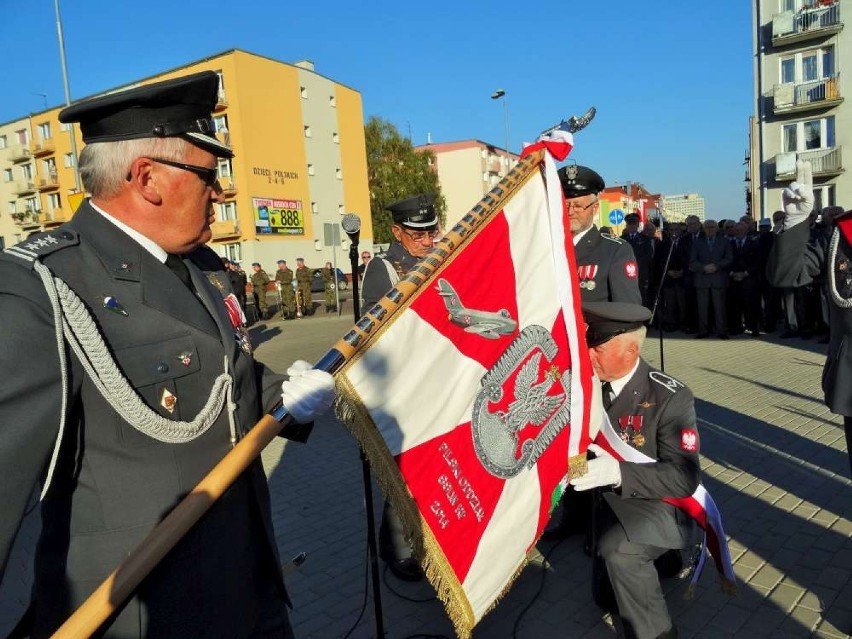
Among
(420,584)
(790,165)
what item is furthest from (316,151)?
(420,584)

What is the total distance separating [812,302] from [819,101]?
72.3ft

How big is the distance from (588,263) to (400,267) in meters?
1.31

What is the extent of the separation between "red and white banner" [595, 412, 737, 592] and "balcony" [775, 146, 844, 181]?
2919 cm

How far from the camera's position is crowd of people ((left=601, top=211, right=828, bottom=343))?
10.8m

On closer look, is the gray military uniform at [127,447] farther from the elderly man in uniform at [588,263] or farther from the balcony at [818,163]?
the balcony at [818,163]

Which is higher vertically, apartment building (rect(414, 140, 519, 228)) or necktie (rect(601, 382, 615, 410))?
apartment building (rect(414, 140, 519, 228))

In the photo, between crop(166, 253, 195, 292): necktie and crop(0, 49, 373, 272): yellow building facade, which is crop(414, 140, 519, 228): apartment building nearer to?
crop(0, 49, 373, 272): yellow building facade

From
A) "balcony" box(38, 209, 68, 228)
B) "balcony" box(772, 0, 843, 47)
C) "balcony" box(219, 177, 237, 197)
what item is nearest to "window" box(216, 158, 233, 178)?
"balcony" box(219, 177, 237, 197)

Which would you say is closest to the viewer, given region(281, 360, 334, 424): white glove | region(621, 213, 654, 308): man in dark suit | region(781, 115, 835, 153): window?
region(281, 360, 334, 424): white glove

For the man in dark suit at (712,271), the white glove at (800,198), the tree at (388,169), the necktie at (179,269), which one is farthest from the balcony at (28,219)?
the white glove at (800,198)

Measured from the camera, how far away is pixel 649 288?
12359mm

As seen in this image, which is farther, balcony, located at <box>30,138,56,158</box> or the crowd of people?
balcony, located at <box>30,138,56,158</box>

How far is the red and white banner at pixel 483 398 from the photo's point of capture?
6.18ft

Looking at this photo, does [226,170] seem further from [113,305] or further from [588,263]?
[113,305]
